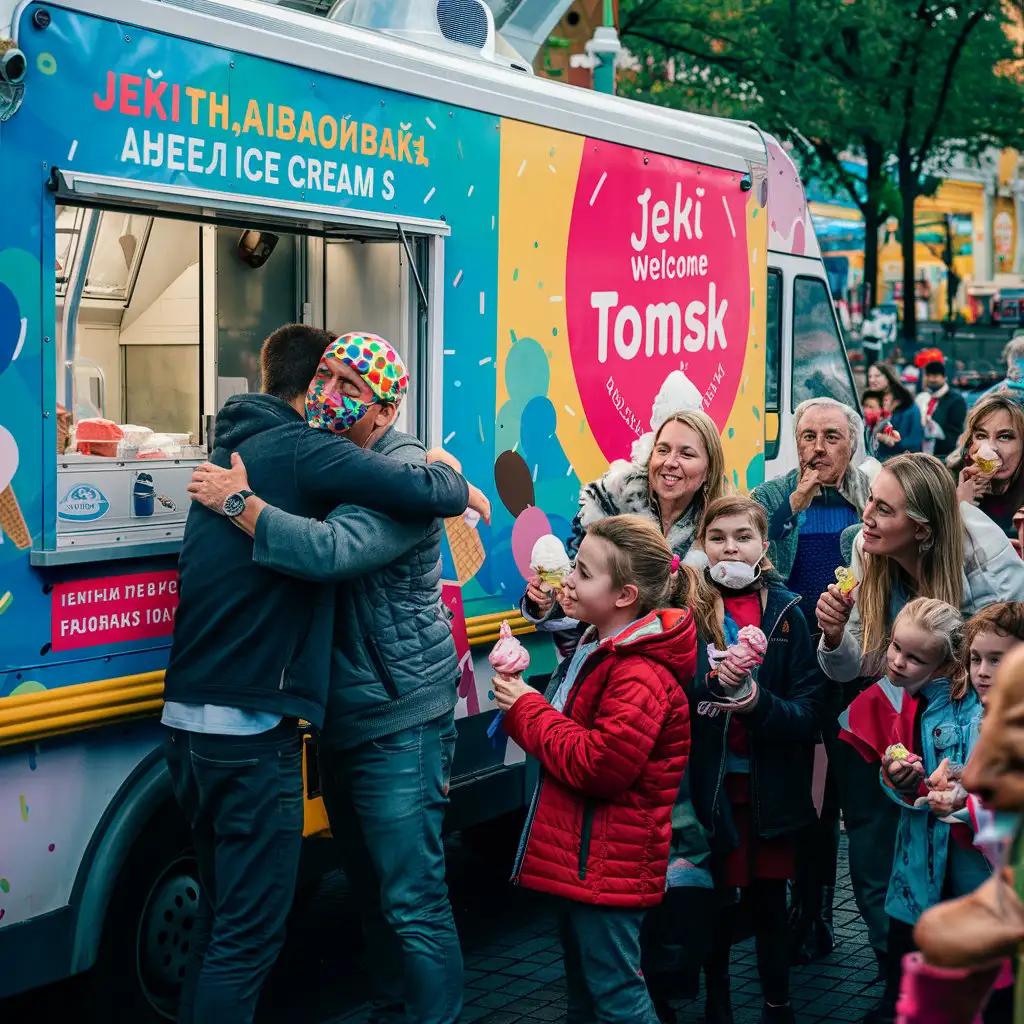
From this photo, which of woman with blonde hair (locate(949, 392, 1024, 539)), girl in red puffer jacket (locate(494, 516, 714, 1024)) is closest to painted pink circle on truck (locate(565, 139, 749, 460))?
woman with blonde hair (locate(949, 392, 1024, 539))

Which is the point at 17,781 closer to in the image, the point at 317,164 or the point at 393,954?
the point at 393,954

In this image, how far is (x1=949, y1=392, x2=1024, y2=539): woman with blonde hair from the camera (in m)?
5.83

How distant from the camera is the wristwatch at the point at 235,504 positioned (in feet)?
13.1

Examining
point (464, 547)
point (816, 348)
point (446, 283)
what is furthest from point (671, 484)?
point (816, 348)

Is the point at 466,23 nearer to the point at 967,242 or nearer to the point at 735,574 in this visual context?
the point at 735,574

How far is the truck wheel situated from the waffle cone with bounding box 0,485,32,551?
990mm

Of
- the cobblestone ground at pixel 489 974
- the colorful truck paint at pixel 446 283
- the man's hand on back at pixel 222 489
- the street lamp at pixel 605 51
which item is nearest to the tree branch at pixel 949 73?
the street lamp at pixel 605 51

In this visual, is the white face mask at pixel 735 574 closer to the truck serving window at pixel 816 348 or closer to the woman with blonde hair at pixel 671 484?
the woman with blonde hair at pixel 671 484

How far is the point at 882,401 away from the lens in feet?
45.1

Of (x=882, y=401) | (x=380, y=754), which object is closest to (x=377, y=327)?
(x=380, y=754)

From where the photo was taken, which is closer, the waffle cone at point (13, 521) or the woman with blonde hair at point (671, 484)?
the waffle cone at point (13, 521)

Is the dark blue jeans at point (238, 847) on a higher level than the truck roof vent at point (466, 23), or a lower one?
lower

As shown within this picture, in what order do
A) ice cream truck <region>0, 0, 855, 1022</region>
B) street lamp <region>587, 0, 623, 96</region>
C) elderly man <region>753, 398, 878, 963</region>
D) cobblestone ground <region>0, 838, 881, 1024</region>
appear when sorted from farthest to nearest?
street lamp <region>587, 0, 623, 96</region> → elderly man <region>753, 398, 878, 963</region> → cobblestone ground <region>0, 838, 881, 1024</region> → ice cream truck <region>0, 0, 855, 1022</region>

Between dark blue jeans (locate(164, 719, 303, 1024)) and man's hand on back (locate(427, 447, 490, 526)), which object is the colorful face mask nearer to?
man's hand on back (locate(427, 447, 490, 526))
